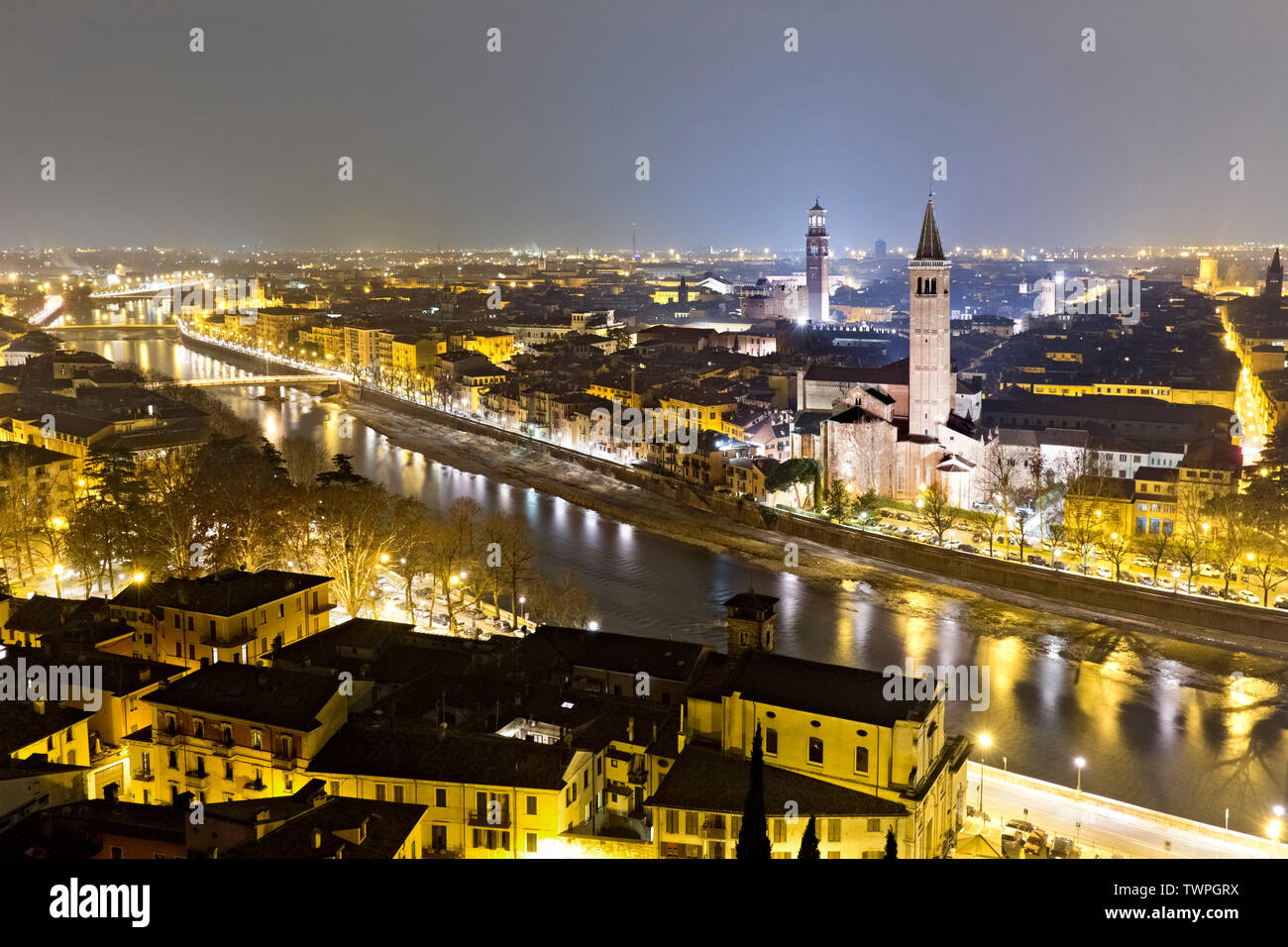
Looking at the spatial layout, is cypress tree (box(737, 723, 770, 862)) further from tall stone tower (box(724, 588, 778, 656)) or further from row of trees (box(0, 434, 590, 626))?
row of trees (box(0, 434, 590, 626))

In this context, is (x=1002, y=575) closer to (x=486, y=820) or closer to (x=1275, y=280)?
(x=486, y=820)

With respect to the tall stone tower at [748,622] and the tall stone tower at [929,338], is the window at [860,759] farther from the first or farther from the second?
the tall stone tower at [929,338]

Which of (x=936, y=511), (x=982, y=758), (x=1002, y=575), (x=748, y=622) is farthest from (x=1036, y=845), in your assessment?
(x=936, y=511)

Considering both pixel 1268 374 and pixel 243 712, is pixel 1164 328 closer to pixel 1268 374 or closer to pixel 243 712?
pixel 1268 374

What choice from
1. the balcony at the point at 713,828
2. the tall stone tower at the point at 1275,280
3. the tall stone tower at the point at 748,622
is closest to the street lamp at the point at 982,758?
the tall stone tower at the point at 748,622

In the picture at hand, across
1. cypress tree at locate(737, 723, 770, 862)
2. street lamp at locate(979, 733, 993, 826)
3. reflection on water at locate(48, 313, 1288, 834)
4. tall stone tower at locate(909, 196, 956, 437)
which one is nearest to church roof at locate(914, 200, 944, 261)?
tall stone tower at locate(909, 196, 956, 437)
